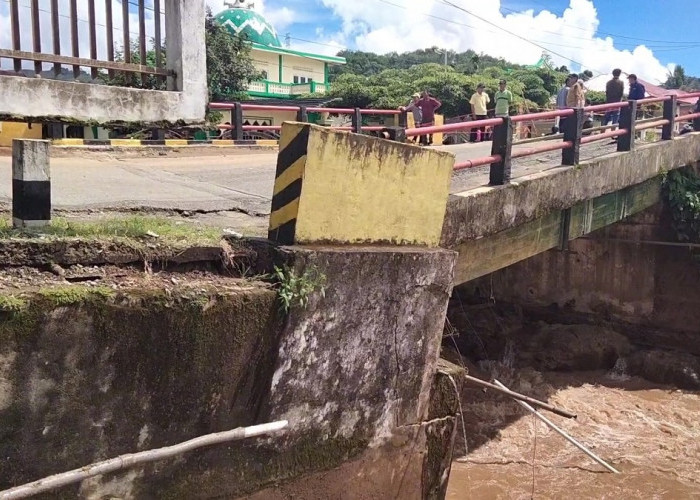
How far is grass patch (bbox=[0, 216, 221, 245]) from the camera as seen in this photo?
2.92 m

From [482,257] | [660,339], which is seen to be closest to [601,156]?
[482,257]

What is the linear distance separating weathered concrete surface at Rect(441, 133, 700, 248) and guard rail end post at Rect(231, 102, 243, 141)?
6.12 meters

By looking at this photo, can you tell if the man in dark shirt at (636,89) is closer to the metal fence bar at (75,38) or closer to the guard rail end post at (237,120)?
the guard rail end post at (237,120)

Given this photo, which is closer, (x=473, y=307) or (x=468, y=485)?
(x=468, y=485)

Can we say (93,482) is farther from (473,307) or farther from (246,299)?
(473,307)

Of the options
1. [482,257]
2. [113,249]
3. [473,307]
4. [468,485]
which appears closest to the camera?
[113,249]

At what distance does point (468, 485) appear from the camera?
750 cm

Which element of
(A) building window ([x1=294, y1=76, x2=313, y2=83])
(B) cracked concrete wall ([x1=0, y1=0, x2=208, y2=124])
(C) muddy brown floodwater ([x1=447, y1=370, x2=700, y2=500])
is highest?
(A) building window ([x1=294, y1=76, x2=313, y2=83])

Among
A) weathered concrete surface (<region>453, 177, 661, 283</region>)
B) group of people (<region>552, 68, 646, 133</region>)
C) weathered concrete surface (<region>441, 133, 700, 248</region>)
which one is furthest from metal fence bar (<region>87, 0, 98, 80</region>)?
group of people (<region>552, 68, 646, 133</region>)

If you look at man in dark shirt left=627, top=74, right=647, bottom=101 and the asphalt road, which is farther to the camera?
man in dark shirt left=627, top=74, right=647, bottom=101

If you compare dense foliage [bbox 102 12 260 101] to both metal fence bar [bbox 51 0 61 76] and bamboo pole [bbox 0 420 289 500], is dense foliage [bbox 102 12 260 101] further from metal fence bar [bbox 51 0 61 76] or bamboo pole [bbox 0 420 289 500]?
bamboo pole [bbox 0 420 289 500]

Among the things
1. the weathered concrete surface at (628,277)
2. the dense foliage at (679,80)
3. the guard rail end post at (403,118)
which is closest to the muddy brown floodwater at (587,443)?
the weathered concrete surface at (628,277)

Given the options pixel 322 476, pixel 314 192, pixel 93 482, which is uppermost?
→ pixel 314 192

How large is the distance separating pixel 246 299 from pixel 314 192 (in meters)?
0.71
